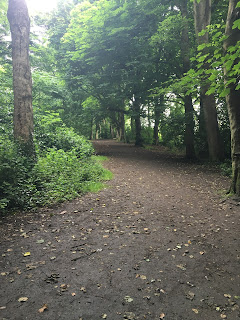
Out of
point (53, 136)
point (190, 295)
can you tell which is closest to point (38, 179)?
point (190, 295)

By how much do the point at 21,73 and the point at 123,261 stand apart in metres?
5.97

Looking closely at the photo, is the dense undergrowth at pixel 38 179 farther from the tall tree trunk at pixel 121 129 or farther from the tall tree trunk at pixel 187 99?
the tall tree trunk at pixel 121 129

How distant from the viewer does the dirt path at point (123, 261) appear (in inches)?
94.7

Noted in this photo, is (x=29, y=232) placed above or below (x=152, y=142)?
below

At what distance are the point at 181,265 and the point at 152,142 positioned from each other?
21196mm

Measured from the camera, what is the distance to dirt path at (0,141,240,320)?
94.7 inches

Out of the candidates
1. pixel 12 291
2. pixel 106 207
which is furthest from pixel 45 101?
pixel 12 291

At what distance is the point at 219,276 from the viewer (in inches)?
118

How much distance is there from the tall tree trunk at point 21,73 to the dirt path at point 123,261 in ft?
8.88

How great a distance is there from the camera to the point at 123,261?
3301mm

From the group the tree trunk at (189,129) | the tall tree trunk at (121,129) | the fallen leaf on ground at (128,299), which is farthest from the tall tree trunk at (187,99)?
the tall tree trunk at (121,129)

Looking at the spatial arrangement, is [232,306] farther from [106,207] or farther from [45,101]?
[45,101]

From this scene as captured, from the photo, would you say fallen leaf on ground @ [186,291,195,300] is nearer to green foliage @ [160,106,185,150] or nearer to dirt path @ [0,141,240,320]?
dirt path @ [0,141,240,320]

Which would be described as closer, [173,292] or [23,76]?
[173,292]
